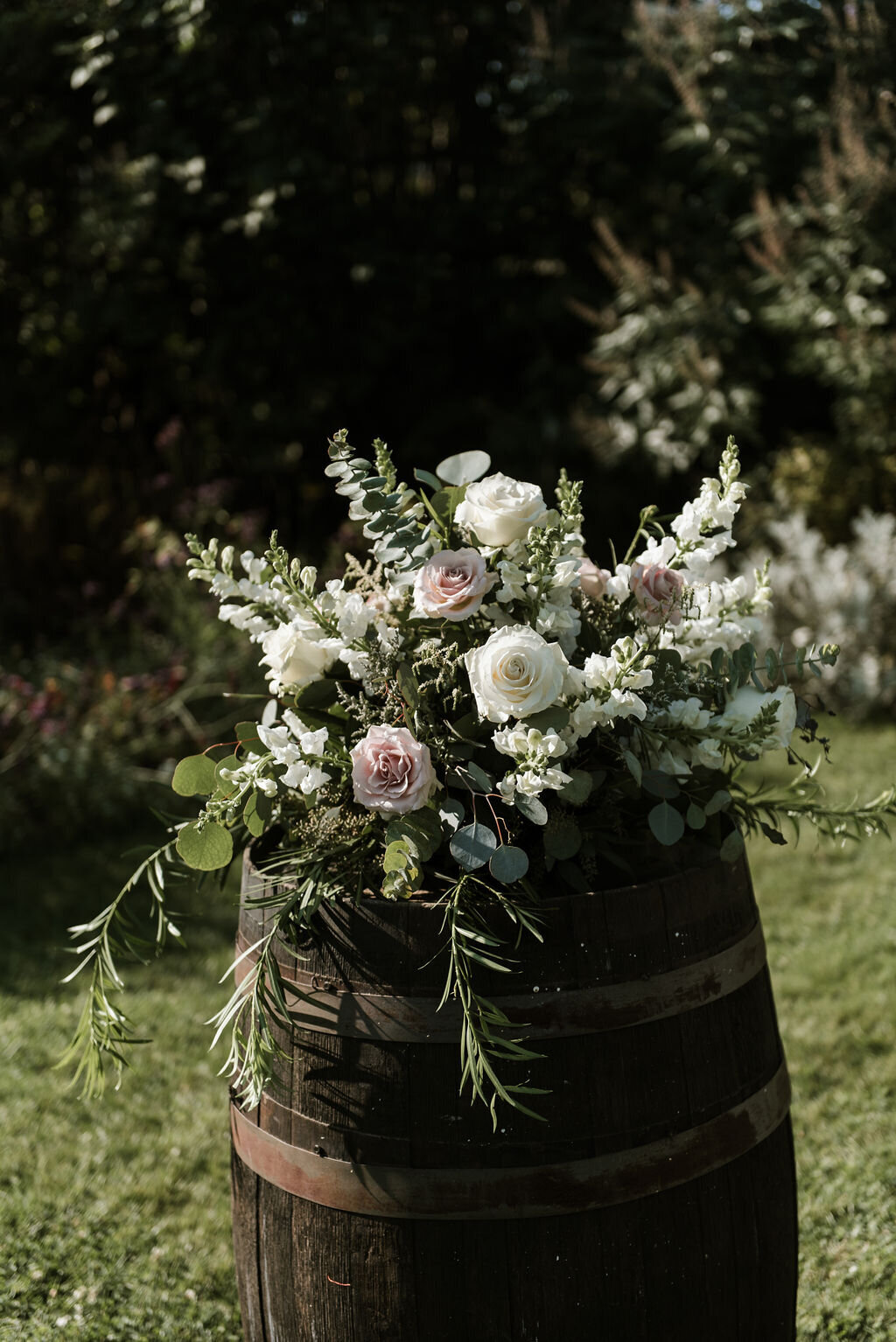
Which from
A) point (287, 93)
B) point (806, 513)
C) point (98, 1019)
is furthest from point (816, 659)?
point (287, 93)

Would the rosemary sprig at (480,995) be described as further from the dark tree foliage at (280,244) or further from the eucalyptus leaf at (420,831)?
the dark tree foliage at (280,244)

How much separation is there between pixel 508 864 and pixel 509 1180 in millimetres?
374

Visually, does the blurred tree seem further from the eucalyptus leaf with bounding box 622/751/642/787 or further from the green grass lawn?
the eucalyptus leaf with bounding box 622/751/642/787

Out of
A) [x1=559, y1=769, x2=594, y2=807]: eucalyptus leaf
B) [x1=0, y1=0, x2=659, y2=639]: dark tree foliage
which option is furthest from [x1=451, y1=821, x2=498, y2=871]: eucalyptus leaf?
[x1=0, y1=0, x2=659, y2=639]: dark tree foliage

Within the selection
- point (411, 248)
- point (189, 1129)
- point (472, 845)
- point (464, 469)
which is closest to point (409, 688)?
point (472, 845)

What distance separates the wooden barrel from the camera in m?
1.31

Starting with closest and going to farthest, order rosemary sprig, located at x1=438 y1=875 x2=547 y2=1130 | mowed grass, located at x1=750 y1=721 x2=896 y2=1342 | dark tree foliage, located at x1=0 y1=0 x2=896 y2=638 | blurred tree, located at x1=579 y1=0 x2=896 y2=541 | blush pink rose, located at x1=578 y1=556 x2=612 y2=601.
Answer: rosemary sprig, located at x1=438 y1=875 x2=547 y2=1130 < blush pink rose, located at x1=578 y1=556 x2=612 y2=601 < mowed grass, located at x1=750 y1=721 x2=896 y2=1342 < blurred tree, located at x1=579 y1=0 x2=896 y2=541 < dark tree foliage, located at x1=0 y1=0 x2=896 y2=638

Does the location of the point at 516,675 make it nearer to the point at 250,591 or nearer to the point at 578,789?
the point at 578,789

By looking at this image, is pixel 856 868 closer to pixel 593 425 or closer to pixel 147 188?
pixel 593 425

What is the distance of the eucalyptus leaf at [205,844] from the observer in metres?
1.40

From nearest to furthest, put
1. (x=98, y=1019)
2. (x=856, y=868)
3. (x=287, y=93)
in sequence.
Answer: (x=98, y=1019) → (x=856, y=868) → (x=287, y=93)

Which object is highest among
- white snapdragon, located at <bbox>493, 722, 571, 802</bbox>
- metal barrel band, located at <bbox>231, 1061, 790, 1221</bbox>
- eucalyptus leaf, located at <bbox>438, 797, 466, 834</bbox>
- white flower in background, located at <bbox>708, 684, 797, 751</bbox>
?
white snapdragon, located at <bbox>493, 722, 571, 802</bbox>

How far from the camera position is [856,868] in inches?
150

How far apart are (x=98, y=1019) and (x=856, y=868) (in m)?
3.00
